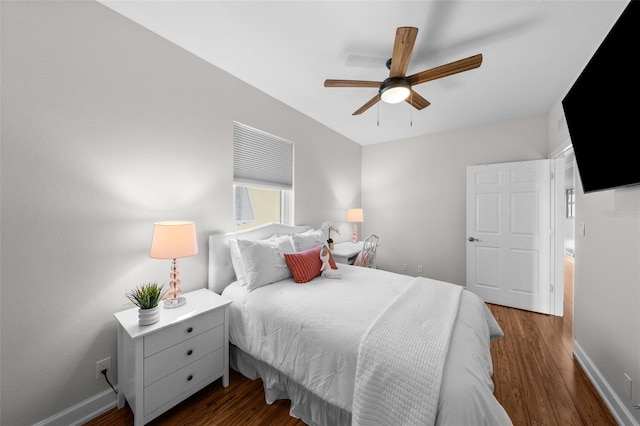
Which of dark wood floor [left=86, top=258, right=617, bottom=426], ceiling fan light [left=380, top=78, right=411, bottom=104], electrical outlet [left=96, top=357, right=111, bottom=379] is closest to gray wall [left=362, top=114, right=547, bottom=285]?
dark wood floor [left=86, top=258, right=617, bottom=426]

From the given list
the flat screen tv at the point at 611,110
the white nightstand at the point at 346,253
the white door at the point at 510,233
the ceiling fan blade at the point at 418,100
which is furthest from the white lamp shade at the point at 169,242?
the white door at the point at 510,233

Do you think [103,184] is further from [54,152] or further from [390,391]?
[390,391]

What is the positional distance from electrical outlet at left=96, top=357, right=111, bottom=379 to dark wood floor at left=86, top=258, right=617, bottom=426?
0.26 meters

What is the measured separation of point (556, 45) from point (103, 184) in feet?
11.8

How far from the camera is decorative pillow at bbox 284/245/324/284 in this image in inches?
83.2

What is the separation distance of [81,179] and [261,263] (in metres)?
1.32

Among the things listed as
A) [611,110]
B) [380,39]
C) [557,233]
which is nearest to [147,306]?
[380,39]

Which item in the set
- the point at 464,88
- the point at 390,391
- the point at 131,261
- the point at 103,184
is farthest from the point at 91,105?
the point at 464,88

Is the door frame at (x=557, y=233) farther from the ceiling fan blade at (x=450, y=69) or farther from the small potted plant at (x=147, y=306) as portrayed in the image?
the small potted plant at (x=147, y=306)

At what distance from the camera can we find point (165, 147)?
1.90 m

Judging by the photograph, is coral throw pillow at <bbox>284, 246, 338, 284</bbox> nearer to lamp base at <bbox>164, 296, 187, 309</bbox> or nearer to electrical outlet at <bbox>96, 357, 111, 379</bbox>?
lamp base at <bbox>164, 296, 187, 309</bbox>

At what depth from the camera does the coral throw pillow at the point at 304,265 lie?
2.11 metres

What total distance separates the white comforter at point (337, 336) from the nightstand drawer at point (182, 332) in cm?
18

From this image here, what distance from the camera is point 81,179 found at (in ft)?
4.93
